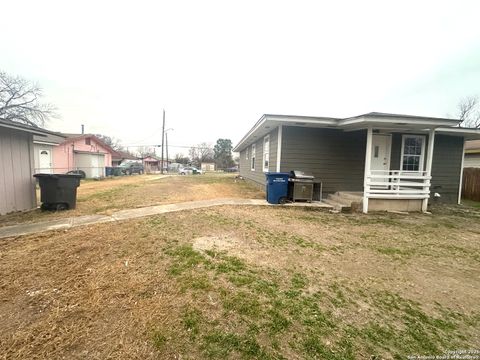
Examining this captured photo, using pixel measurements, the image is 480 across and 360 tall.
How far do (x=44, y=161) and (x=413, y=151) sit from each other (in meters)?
22.6

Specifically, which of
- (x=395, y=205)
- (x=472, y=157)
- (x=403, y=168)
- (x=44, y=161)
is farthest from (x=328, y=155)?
(x=44, y=161)

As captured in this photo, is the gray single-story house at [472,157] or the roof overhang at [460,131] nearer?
the roof overhang at [460,131]

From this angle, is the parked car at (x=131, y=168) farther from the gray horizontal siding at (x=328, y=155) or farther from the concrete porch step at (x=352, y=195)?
the concrete porch step at (x=352, y=195)

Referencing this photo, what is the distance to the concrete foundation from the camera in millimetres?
7613

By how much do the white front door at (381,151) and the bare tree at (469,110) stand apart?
3668cm

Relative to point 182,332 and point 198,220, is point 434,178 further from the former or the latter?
point 182,332

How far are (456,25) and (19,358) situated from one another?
44.4 ft

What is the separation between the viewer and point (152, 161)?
4456cm

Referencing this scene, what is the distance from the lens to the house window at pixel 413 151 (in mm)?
9477

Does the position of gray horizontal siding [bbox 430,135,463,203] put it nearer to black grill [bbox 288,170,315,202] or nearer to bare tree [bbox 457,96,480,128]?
black grill [bbox 288,170,315,202]

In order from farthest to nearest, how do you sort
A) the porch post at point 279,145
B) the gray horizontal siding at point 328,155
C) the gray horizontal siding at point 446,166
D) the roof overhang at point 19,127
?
the gray horizontal siding at point 446,166, the gray horizontal siding at point 328,155, the porch post at point 279,145, the roof overhang at point 19,127

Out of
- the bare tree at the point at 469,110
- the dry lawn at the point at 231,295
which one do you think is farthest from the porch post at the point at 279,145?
the bare tree at the point at 469,110

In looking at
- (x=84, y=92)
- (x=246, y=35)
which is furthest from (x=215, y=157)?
(x=246, y=35)

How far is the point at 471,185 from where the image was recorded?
39.2 ft
